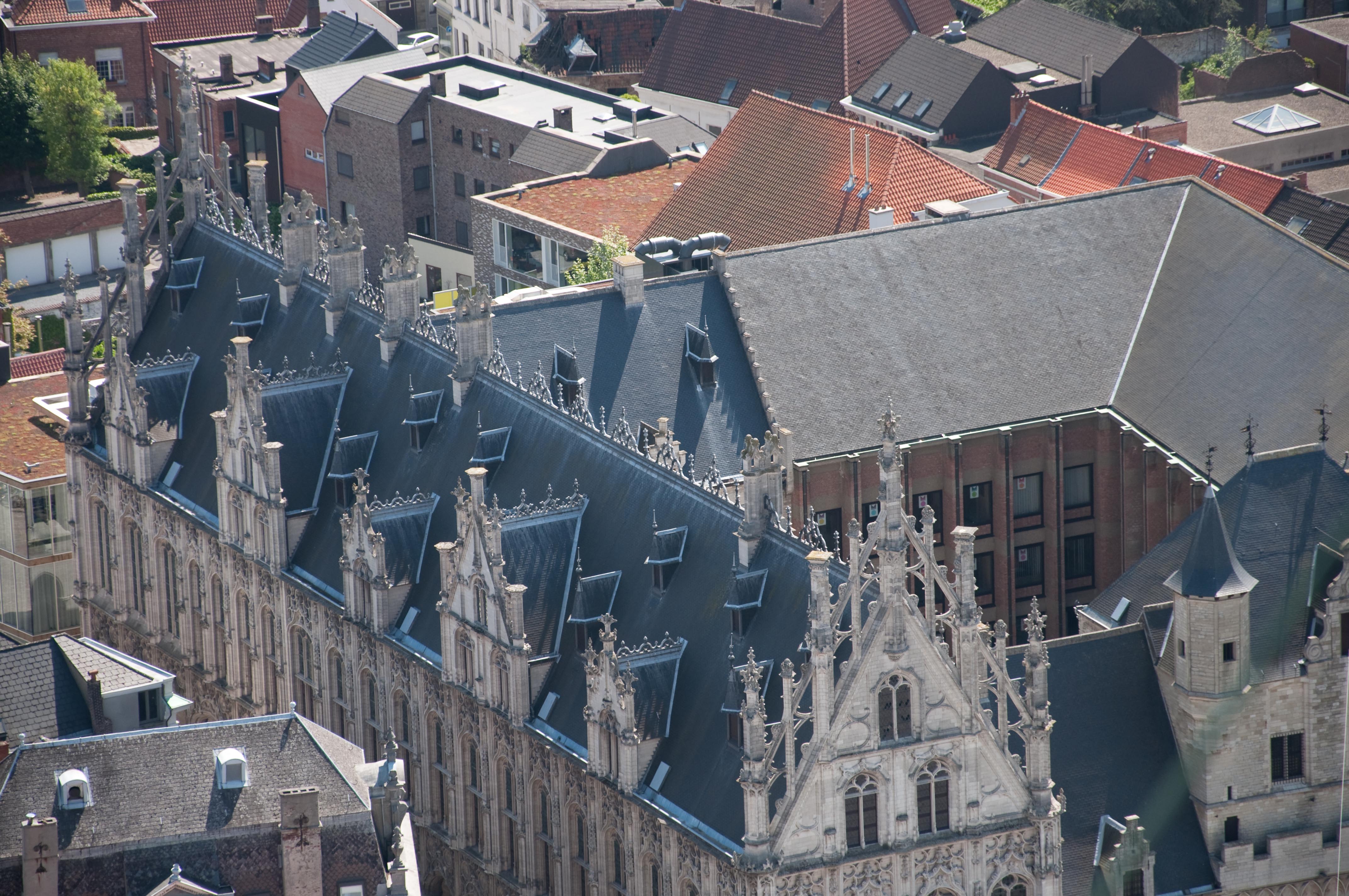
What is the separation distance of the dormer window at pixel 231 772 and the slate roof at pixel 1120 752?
31.0 meters

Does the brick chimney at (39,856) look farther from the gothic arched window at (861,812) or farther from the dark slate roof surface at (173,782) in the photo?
the gothic arched window at (861,812)

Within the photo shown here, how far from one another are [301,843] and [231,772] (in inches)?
155

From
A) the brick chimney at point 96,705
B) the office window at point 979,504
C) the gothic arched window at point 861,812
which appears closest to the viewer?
the gothic arched window at point 861,812

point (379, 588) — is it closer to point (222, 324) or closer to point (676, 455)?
point (676, 455)

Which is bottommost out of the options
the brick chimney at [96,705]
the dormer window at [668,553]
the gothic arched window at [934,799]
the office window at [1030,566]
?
the office window at [1030,566]

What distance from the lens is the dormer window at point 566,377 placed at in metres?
136

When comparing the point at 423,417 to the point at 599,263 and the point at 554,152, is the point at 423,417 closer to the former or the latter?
the point at 599,263

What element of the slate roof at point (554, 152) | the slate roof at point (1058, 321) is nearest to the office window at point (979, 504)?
the slate roof at point (1058, 321)

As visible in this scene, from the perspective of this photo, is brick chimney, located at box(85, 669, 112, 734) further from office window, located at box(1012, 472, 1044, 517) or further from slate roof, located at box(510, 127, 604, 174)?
slate roof, located at box(510, 127, 604, 174)

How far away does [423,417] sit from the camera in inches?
4791

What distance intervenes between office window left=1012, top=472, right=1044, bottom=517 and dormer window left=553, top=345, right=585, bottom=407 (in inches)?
880

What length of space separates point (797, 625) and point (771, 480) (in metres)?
6.07

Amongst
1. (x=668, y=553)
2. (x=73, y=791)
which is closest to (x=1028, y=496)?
(x=668, y=553)

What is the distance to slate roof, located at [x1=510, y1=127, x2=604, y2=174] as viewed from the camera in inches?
7613
